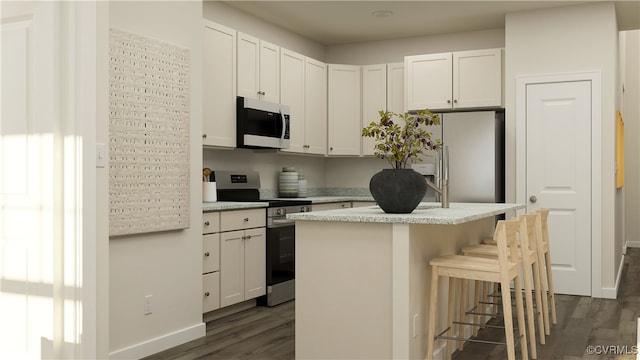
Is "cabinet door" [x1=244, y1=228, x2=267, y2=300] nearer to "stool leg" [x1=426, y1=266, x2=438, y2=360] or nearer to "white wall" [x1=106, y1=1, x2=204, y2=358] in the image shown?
"white wall" [x1=106, y1=1, x2=204, y2=358]

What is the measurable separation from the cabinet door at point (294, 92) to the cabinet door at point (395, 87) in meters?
1.01

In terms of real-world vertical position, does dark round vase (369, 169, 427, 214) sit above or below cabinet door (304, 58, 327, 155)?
below

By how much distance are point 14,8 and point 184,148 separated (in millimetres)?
1288

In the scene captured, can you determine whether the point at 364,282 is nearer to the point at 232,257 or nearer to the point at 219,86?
the point at 232,257

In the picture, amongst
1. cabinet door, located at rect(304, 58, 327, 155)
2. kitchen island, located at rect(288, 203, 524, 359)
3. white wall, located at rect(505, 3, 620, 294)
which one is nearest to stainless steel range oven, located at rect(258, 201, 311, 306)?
cabinet door, located at rect(304, 58, 327, 155)

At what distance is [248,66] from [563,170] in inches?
118

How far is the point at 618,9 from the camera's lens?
5629 millimetres

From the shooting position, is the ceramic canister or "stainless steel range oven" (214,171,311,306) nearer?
"stainless steel range oven" (214,171,311,306)

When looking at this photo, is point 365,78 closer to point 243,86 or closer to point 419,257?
point 243,86

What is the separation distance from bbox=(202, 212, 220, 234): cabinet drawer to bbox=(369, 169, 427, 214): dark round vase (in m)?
1.48

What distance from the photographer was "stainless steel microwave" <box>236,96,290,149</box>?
207 inches


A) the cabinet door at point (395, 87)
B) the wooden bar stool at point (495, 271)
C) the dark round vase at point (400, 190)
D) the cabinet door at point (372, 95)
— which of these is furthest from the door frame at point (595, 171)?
the dark round vase at point (400, 190)

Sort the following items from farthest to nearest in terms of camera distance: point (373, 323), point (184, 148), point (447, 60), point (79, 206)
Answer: point (447, 60) → point (184, 148) → point (373, 323) → point (79, 206)

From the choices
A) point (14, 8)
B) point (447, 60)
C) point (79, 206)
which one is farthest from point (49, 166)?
point (447, 60)
